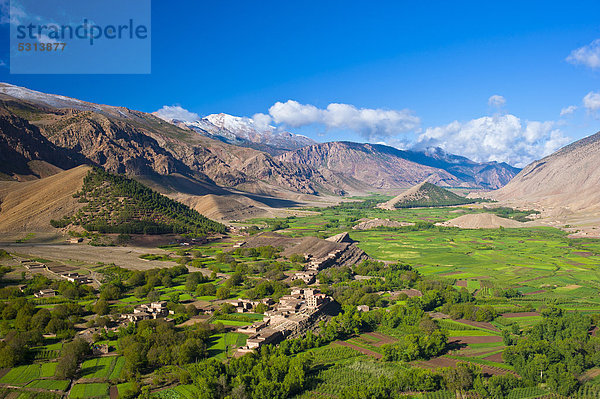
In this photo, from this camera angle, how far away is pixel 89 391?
31.5m

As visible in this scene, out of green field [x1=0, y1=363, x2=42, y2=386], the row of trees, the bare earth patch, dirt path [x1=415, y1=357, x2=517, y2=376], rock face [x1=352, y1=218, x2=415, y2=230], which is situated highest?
the row of trees

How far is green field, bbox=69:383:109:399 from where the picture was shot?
1213 inches

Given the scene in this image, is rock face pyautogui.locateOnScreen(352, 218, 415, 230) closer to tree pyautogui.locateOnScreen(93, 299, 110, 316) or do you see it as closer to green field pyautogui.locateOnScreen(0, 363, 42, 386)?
tree pyautogui.locateOnScreen(93, 299, 110, 316)

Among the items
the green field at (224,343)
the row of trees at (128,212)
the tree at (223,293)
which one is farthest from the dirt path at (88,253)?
the green field at (224,343)

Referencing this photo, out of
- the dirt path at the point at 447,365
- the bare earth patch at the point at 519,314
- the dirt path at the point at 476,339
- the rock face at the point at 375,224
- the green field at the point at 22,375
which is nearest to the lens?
the green field at the point at 22,375

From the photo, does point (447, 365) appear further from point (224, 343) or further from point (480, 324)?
point (224, 343)

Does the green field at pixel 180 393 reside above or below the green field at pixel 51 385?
below

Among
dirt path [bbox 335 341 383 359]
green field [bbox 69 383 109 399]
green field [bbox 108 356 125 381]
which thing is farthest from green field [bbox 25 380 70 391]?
dirt path [bbox 335 341 383 359]

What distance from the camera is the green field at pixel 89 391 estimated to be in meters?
30.8

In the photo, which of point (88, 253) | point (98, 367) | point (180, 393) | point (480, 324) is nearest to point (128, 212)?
point (88, 253)

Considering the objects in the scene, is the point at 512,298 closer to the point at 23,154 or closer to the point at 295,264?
the point at 295,264

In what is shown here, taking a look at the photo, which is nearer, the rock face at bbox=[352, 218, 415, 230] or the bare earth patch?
the bare earth patch

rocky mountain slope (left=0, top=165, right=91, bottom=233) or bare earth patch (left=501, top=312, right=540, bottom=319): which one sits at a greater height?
rocky mountain slope (left=0, top=165, right=91, bottom=233)

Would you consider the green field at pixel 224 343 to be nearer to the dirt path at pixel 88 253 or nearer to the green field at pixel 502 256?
the dirt path at pixel 88 253
